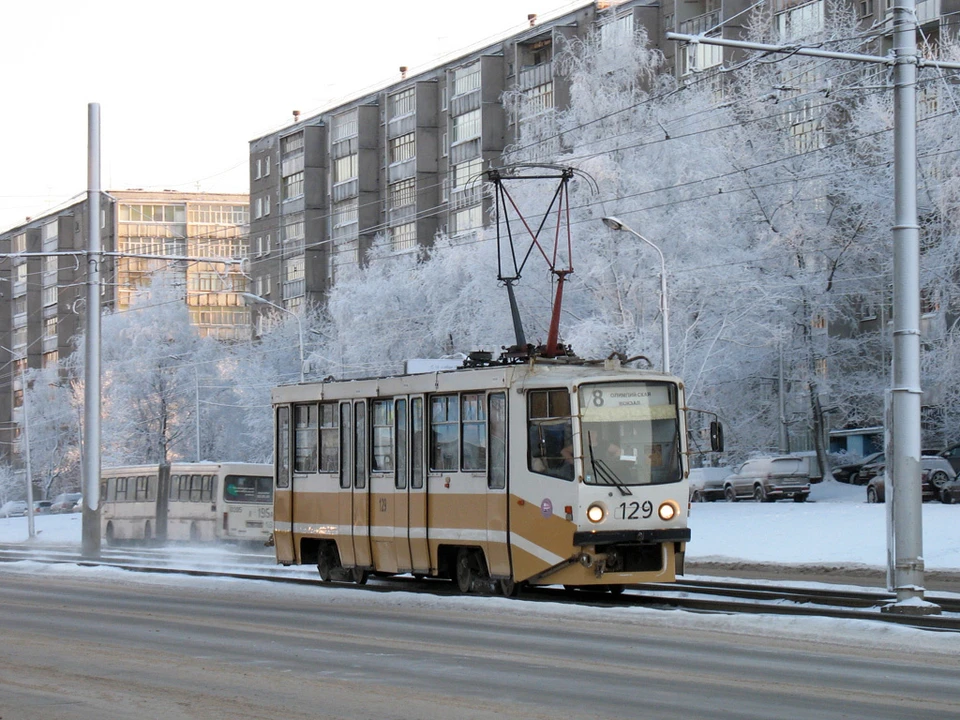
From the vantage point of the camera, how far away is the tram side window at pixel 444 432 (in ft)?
67.4

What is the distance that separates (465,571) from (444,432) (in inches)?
73.3

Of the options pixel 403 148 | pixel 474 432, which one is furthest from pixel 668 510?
pixel 403 148

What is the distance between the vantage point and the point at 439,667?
1219cm

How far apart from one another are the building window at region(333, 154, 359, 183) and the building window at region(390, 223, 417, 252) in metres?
5.86

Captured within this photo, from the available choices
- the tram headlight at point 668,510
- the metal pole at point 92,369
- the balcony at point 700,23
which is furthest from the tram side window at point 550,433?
the balcony at point 700,23

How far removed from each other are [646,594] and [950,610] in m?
4.45

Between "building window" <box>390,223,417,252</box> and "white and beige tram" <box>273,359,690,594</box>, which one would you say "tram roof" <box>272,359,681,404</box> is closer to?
"white and beige tram" <box>273,359,690,594</box>

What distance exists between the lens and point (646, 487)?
19078mm

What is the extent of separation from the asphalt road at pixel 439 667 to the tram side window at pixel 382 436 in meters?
3.57

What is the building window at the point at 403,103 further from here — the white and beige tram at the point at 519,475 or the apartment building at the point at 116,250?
the white and beige tram at the point at 519,475

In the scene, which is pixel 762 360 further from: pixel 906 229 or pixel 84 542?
pixel 906 229

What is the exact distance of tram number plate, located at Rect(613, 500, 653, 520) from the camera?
1884 cm

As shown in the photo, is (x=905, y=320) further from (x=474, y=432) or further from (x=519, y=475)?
(x=474, y=432)

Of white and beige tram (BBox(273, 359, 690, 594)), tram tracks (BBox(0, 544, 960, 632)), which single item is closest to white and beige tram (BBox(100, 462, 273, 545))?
tram tracks (BBox(0, 544, 960, 632))
